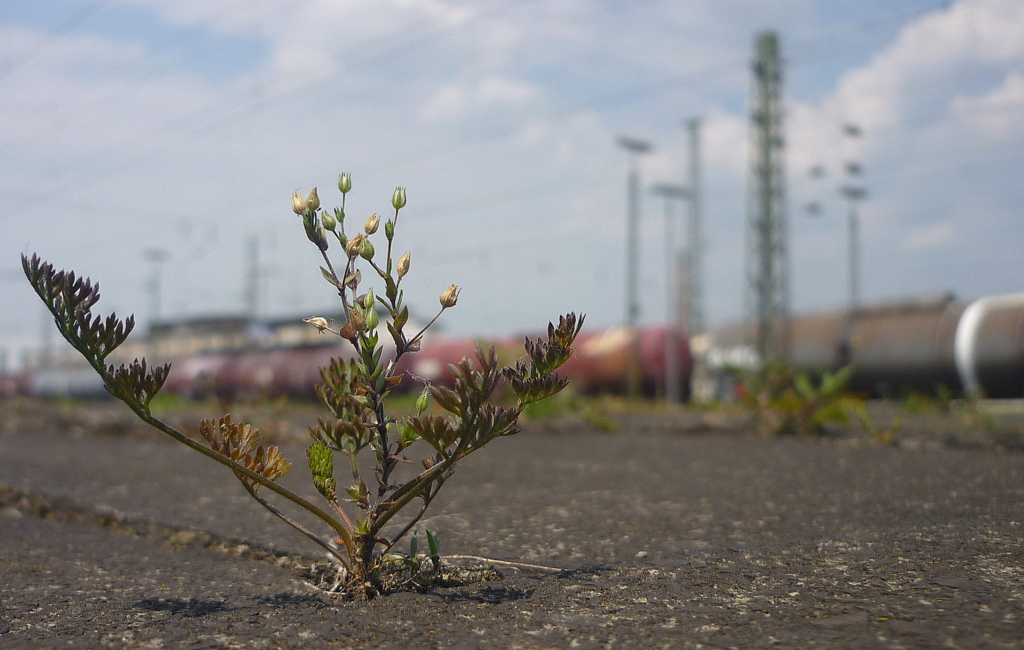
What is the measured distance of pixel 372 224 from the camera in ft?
6.53

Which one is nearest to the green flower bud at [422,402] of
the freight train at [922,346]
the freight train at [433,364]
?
the freight train at [433,364]

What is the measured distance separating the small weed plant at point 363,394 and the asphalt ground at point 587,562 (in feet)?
0.55

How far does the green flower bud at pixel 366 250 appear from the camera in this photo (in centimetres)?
194

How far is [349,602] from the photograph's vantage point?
1974 millimetres

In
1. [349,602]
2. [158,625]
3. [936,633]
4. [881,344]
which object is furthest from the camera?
[881,344]

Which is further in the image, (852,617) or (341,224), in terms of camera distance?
(341,224)

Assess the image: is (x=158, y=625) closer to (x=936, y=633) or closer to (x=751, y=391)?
(x=936, y=633)

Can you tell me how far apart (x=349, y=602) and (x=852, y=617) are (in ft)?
3.61

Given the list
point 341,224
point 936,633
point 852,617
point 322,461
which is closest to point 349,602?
point 322,461

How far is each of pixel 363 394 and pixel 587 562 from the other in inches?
31.7

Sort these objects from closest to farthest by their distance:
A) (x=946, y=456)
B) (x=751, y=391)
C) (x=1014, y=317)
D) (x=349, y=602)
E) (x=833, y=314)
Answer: (x=349, y=602) → (x=946, y=456) → (x=751, y=391) → (x=1014, y=317) → (x=833, y=314)

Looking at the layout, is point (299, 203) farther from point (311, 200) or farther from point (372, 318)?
point (372, 318)

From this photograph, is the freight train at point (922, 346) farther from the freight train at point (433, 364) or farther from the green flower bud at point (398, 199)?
the green flower bud at point (398, 199)

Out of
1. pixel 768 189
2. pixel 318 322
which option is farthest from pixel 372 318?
pixel 768 189
